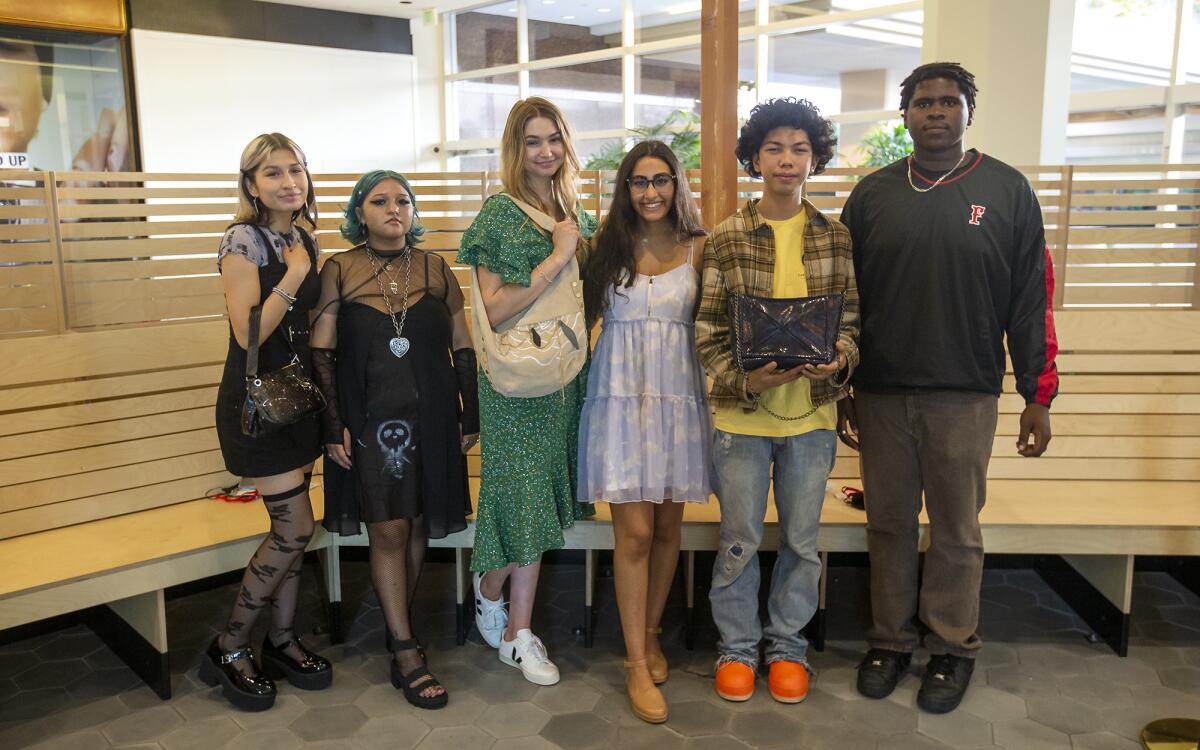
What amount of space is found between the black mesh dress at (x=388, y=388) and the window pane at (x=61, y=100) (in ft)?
24.2

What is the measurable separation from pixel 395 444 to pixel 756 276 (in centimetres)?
119

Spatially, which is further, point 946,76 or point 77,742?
point 77,742

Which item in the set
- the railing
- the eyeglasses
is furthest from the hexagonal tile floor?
the eyeglasses

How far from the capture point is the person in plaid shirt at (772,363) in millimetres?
2637

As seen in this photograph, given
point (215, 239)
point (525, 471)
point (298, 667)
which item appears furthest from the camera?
point (215, 239)

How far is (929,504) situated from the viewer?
2844 millimetres

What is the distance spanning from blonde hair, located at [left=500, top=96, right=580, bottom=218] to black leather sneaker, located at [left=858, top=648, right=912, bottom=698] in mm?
1663

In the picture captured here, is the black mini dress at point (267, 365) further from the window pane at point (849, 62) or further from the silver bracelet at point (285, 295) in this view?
the window pane at point (849, 62)

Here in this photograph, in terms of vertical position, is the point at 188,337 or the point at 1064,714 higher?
the point at 188,337

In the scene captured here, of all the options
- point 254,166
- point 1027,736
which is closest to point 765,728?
point 1027,736

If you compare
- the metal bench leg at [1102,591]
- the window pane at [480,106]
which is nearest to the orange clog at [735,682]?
the metal bench leg at [1102,591]

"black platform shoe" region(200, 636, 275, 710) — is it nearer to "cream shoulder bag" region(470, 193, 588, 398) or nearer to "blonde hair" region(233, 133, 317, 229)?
"cream shoulder bag" region(470, 193, 588, 398)

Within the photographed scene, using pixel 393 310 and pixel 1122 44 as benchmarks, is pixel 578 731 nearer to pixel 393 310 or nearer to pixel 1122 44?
pixel 393 310

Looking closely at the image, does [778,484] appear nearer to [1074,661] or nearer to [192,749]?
[1074,661]
